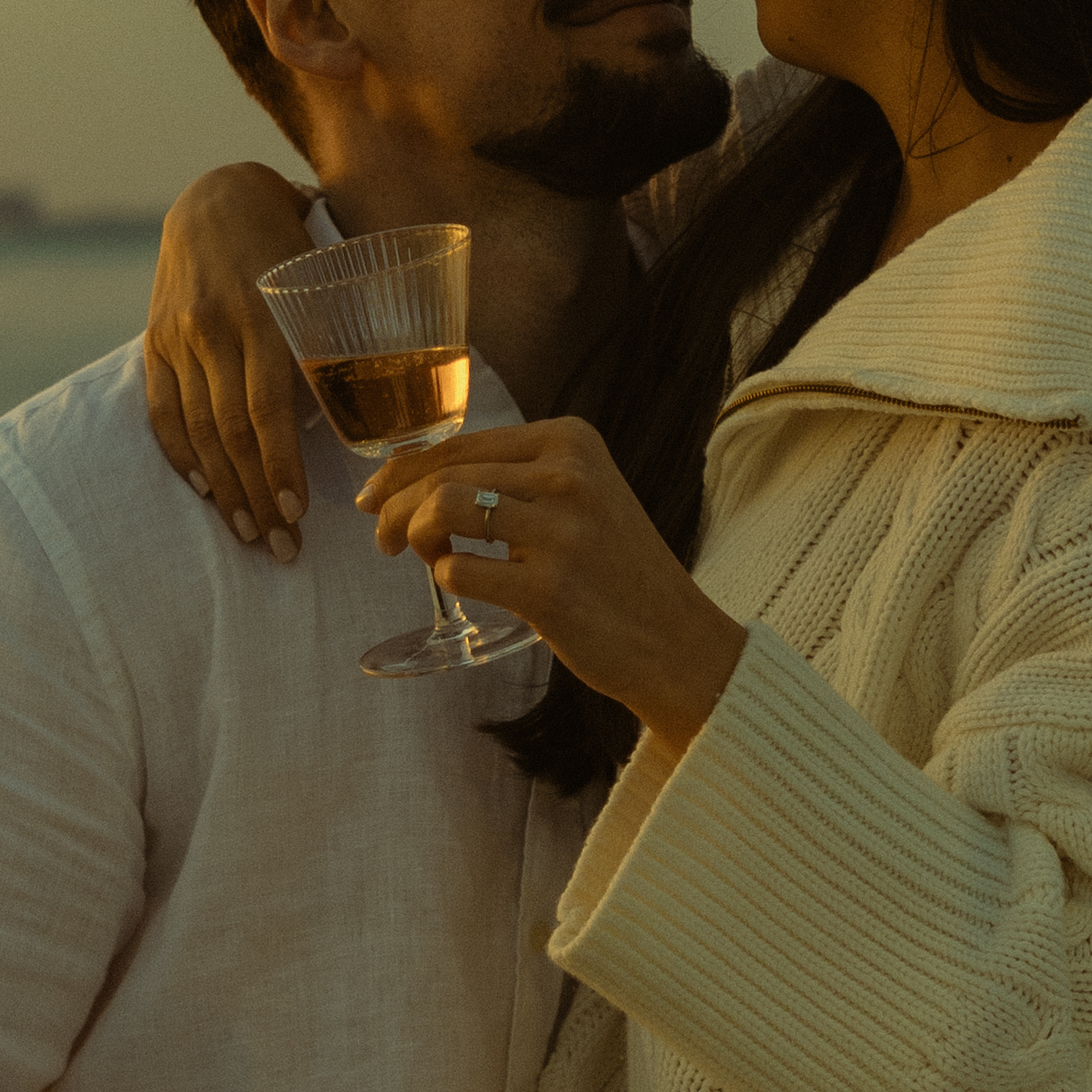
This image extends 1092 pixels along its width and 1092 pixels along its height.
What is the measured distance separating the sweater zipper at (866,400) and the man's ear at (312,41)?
70 cm

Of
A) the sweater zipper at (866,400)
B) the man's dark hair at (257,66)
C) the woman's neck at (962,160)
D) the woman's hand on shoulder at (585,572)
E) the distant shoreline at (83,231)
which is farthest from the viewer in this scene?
the distant shoreline at (83,231)

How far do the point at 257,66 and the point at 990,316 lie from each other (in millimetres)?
1061

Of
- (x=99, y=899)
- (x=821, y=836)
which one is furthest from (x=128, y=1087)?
(x=821, y=836)

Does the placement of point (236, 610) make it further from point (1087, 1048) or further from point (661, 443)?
point (1087, 1048)

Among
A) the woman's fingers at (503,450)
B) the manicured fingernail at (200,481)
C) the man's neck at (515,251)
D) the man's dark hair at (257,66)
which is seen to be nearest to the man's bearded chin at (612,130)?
the man's neck at (515,251)

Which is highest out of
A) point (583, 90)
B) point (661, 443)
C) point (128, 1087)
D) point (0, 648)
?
point (583, 90)

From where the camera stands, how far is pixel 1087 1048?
31.9 inches

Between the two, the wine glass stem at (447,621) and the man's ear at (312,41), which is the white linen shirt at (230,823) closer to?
the wine glass stem at (447,621)

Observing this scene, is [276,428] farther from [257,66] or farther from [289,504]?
[257,66]

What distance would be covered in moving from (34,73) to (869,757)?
162 centimetres

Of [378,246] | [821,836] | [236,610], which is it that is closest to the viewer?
[821,836]

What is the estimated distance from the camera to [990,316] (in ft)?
3.02

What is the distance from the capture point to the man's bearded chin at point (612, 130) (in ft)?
4.49

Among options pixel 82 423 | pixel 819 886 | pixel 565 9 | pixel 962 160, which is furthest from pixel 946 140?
pixel 82 423
